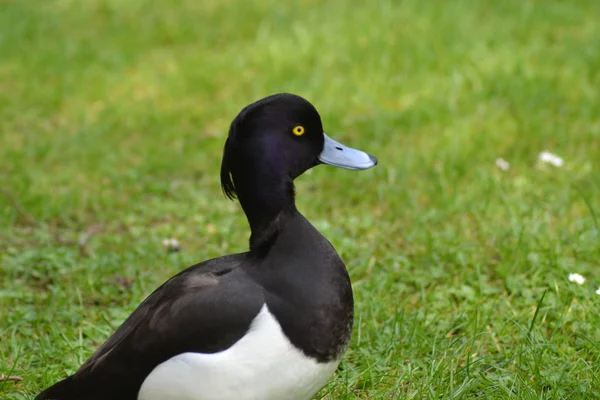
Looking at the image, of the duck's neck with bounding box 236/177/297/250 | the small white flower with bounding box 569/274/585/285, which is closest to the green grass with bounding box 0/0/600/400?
the small white flower with bounding box 569/274/585/285

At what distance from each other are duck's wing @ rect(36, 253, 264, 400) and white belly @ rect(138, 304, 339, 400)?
0.10 feet

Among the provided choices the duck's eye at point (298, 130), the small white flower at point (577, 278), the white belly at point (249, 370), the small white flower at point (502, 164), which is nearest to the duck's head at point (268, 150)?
the duck's eye at point (298, 130)

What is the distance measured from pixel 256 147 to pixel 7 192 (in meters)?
2.64

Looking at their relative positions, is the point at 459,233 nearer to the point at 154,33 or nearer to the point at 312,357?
the point at 312,357

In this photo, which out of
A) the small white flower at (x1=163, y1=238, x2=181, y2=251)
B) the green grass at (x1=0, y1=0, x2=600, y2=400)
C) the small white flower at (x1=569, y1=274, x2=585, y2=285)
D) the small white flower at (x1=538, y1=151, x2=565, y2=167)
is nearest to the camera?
the green grass at (x1=0, y1=0, x2=600, y2=400)

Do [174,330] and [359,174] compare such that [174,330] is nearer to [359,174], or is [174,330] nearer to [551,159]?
[359,174]

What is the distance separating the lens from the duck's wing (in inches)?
97.6

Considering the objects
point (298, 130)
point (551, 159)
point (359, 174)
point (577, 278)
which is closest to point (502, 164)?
point (551, 159)

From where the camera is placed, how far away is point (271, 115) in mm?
2629

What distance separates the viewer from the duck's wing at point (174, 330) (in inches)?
97.6

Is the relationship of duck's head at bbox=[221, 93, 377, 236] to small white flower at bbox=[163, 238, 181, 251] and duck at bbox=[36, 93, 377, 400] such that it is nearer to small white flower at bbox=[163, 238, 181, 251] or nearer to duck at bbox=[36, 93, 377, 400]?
duck at bbox=[36, 93, 377, 400]

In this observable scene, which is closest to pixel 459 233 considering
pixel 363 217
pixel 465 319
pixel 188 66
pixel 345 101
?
pixel 363 217

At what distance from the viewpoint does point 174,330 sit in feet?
8.29

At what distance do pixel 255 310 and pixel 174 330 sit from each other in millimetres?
249
